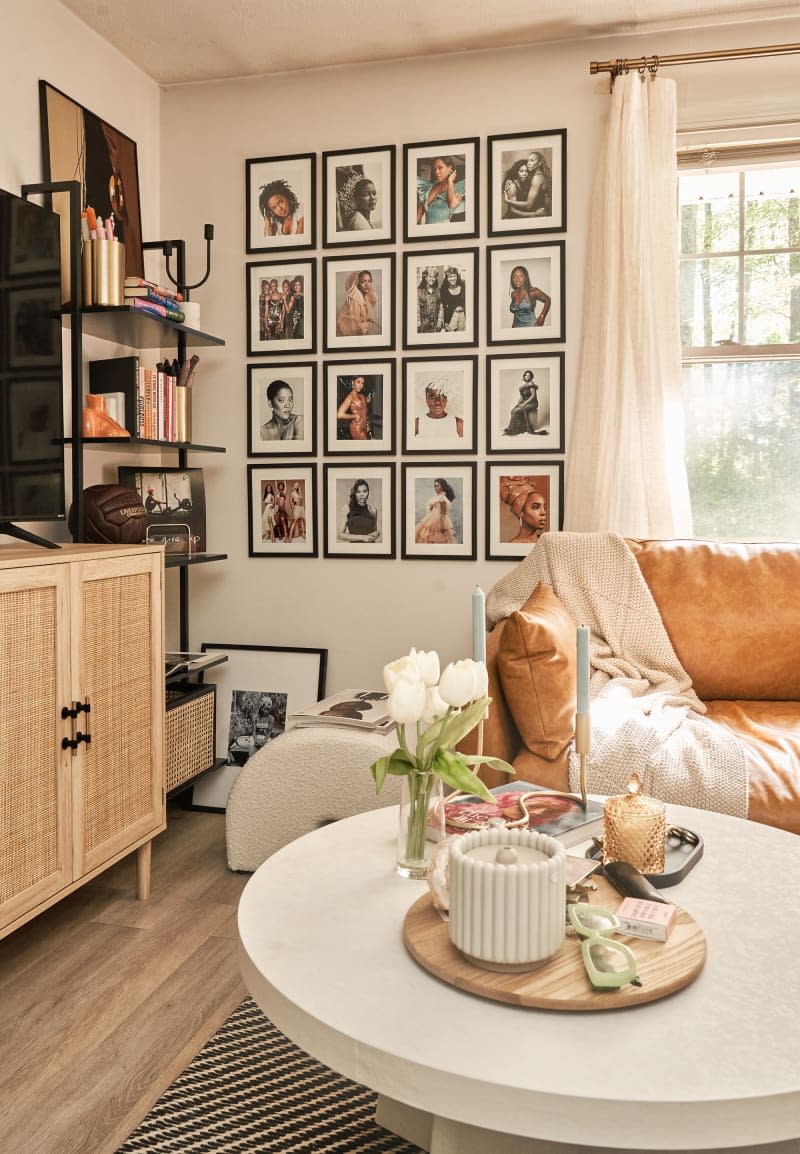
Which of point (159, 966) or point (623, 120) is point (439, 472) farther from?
point (159, 966)

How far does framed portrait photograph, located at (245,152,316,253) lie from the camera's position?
11.1 feet

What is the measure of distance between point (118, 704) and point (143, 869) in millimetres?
476

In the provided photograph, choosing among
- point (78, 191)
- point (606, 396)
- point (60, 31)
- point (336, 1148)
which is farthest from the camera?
point (606, 396)

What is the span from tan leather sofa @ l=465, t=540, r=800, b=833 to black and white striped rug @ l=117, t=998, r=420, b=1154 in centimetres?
85

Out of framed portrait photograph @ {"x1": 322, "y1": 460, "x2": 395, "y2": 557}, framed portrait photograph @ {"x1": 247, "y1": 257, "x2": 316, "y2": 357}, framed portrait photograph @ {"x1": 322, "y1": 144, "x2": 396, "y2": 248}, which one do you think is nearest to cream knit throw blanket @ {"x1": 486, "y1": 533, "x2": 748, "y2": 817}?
framed portrait photograph @ {"x1": 322, "y1": 460, "x2": 395, "y2": 557}

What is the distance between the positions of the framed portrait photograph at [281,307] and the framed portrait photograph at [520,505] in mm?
860

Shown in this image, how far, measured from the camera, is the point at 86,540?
105 inches

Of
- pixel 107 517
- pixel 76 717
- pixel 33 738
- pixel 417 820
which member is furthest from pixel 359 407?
pixel 417 820

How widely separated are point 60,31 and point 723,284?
2.32m

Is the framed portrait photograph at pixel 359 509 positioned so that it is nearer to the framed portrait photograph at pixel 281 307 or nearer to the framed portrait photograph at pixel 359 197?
the framed portrait photograph at pixel 281 307

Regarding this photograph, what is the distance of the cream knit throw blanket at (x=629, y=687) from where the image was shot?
211 cm

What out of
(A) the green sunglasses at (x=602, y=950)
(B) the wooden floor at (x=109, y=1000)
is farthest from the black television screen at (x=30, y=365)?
(A) the green sunglasses at (x=602, y=950)

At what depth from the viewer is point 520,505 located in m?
3.27

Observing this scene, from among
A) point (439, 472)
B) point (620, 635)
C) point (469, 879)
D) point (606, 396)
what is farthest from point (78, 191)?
point (469, 879)
